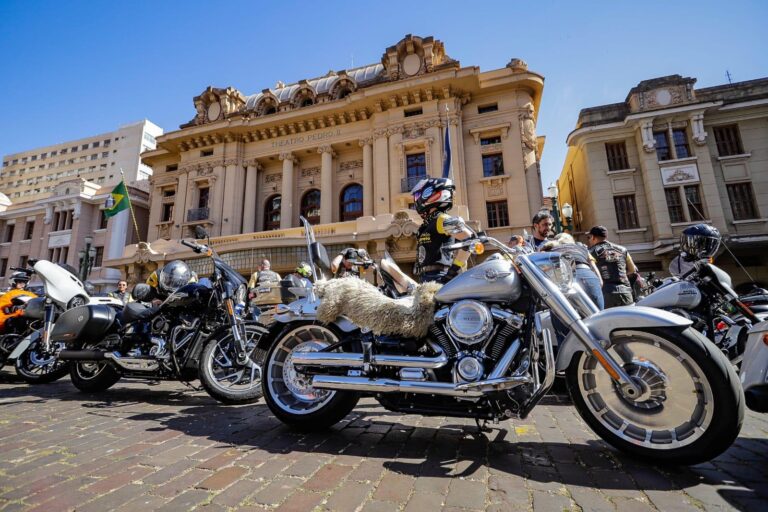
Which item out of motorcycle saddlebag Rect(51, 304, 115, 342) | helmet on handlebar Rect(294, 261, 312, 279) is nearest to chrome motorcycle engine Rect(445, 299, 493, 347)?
helmet on handlebar Rect(294, 261, 312, 279)

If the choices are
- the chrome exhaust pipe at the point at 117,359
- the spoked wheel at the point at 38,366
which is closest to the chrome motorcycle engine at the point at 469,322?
the chrome exhaust pipe at the point at 117,359

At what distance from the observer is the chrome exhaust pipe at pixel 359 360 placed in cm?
223

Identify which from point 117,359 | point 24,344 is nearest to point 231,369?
point 117,359

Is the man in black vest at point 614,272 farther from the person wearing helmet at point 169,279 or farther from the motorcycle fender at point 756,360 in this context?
the person wearing helmet at point 169,279

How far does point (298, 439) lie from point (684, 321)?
2.54m

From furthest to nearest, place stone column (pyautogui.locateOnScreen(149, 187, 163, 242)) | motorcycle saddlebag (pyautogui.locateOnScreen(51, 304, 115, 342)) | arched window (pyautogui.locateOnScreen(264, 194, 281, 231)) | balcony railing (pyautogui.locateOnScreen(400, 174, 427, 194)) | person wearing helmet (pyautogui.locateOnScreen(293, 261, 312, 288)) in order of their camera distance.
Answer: stone column (pyautogui.locateOnScreen(149, 187, 163, 242))
arched window (pyautogui.locateOnScreen(264, 194, 281, 231))
balcony railing (pyautogui.locateOnScreen(400, 174, 427, 194))
motorcycle saddlebag (pyautogui.locateOnScreen(51, 304, 115, 342))
person wearing helmet (pyautogui.locateOnScreen(293, 261, 312, 288))

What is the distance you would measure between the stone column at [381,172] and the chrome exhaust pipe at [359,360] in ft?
54.3

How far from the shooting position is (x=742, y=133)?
16.6 m

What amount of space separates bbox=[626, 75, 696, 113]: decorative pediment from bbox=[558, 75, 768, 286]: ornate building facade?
4 centimetres

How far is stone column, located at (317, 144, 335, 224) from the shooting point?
21.0 meters

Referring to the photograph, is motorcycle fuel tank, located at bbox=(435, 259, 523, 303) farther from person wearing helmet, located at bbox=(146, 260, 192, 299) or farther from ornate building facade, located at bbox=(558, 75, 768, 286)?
ornate building facade, located at bbox=(558, 75, 768, 286)

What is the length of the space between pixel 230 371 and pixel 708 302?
206 inches

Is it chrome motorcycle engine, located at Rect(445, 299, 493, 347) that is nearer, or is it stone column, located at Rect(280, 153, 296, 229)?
chrome motorcycle engine, located at Rect(445, 299, 493, 347)

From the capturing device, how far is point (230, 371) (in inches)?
146
